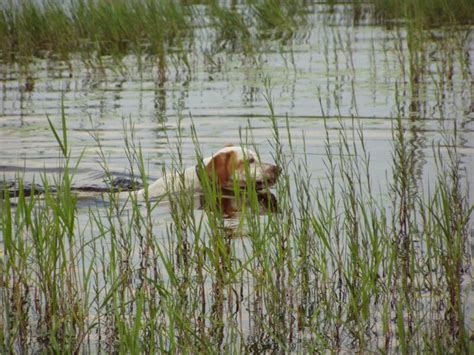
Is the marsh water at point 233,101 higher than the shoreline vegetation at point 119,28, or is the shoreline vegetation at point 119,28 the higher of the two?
the shoreline vegetation at point 119,28

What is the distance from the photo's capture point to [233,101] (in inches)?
416

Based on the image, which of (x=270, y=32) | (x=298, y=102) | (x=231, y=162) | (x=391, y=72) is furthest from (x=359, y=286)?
(x=270, y=32)

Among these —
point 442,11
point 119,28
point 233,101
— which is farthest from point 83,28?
point 442,11

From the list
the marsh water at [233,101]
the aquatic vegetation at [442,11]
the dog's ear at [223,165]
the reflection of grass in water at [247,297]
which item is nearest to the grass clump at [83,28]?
the marsh water at [233,101]

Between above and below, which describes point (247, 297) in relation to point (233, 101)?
below

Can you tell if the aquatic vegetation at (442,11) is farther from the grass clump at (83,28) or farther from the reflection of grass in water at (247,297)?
the reflection of grass in water at (247,297)

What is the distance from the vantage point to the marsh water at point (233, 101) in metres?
8.17

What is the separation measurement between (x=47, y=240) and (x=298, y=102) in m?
6.39

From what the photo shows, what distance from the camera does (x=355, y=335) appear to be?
3887 mm

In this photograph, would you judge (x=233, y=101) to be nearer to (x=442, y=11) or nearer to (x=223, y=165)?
(x=223, y=165)

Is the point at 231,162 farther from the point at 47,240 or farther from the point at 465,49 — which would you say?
the point at 465,49

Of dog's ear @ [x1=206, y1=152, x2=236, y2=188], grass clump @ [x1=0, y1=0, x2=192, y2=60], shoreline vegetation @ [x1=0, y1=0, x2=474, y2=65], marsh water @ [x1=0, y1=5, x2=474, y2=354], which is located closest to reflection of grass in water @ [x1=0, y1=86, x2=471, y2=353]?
marsh water @ [x1=0, y1=5, x2=474, y2=354]

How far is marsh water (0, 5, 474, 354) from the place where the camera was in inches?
322

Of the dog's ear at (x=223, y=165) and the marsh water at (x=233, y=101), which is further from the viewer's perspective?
the marsh water at (x=233, y=101)
